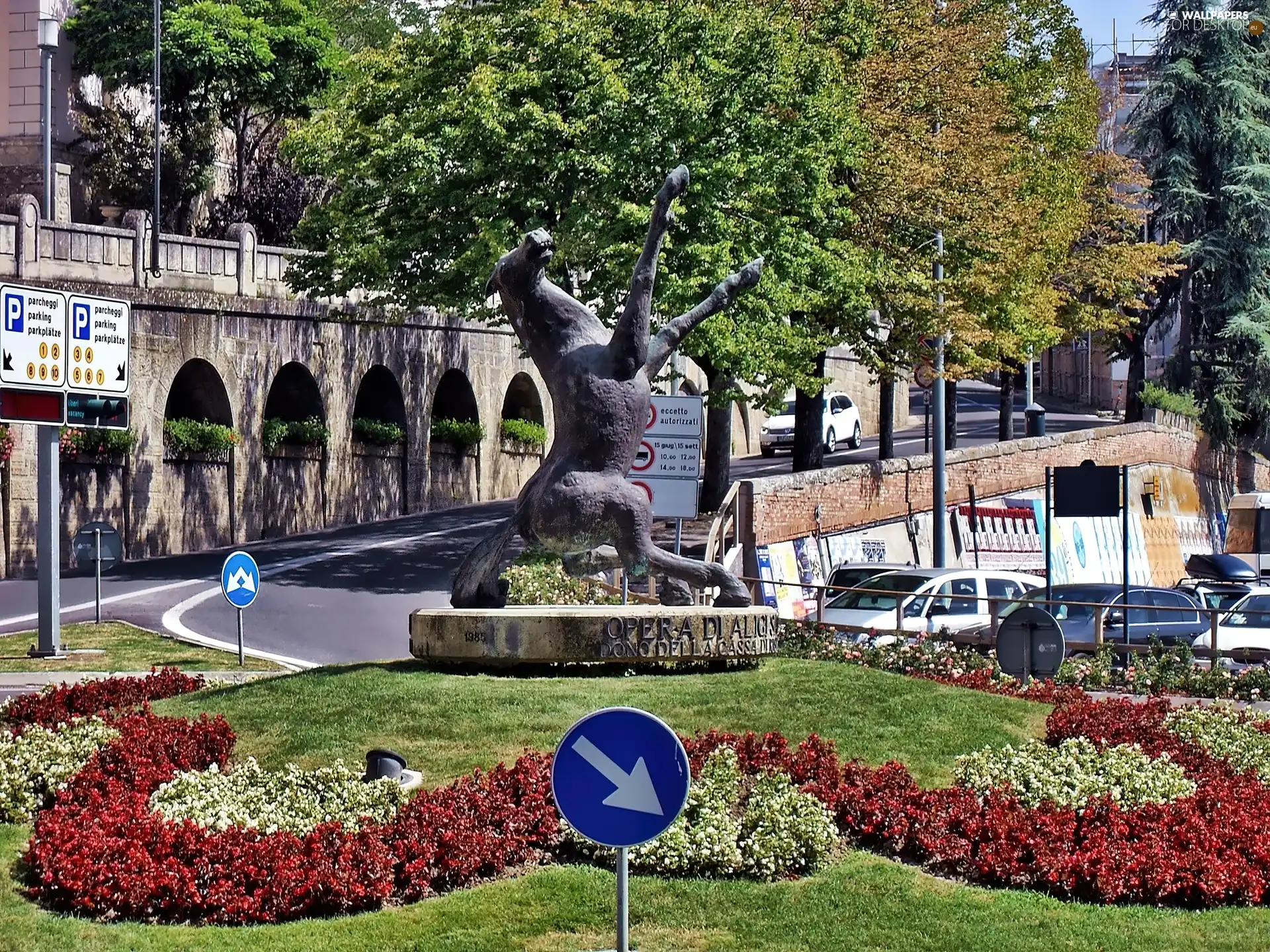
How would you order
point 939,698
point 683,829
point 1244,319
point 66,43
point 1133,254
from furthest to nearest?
point 1244,319 → point 1133,254 → point 66,43 → point 939,698 → point 683,829

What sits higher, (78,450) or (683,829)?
(78,450)

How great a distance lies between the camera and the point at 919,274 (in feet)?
122

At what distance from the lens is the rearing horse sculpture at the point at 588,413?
51.4 ft

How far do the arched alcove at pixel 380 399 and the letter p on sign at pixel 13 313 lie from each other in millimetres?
18878

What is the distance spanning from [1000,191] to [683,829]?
30.1 meters

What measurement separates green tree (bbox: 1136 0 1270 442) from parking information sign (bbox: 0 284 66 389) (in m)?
41.9

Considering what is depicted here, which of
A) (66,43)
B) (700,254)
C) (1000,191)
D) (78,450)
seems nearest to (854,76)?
(1000,191)

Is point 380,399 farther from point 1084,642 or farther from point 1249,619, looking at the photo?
point 1084,642

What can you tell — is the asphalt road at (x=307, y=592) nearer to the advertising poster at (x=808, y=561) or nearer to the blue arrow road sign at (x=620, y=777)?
the advertising poster at (x=808, y=561)

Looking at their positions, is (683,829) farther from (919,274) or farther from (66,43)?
(66,43)

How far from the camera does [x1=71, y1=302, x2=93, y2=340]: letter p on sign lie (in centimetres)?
2508

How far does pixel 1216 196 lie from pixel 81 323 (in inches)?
1706

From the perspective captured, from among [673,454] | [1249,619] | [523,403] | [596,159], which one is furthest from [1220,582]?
[523,403]

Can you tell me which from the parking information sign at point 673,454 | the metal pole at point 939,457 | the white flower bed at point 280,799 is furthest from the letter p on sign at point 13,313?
the metal pole at point 939,457
